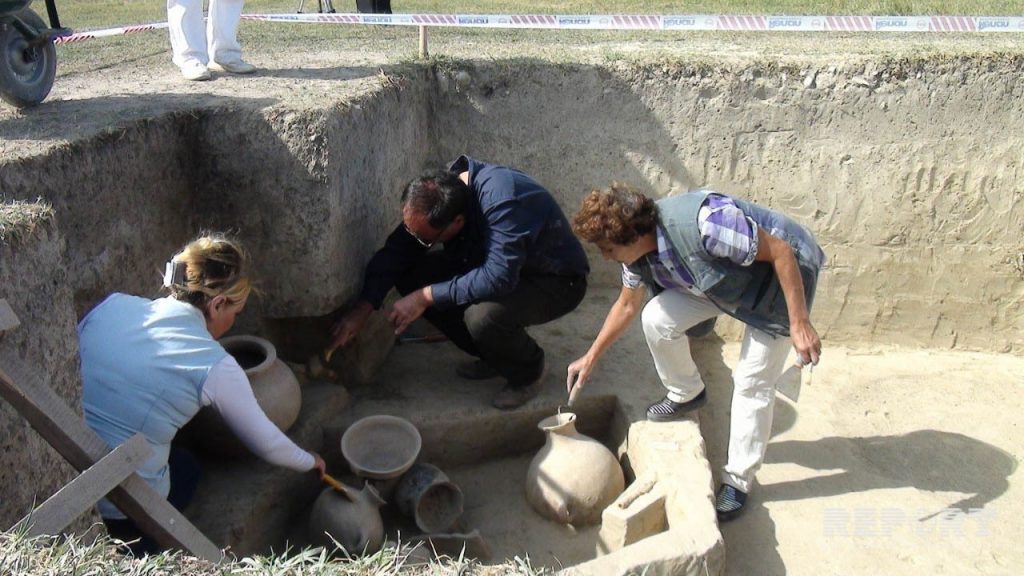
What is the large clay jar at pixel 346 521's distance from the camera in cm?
329

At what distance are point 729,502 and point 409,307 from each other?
5.54 feet

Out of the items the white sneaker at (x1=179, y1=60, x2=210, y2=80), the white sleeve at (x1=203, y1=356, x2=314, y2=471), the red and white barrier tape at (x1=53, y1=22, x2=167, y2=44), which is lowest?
the white sleeve at (x1=203, y1=356, x2=314, y2=471)

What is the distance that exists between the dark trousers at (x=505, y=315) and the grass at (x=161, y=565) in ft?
7.52

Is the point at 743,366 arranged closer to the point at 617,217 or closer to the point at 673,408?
the point at 673,408

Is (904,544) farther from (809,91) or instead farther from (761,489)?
(809,91)

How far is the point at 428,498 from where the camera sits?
3.73 metres

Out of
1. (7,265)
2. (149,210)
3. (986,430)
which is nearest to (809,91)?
(986,430)

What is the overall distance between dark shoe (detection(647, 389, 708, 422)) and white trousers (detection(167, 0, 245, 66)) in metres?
3.13

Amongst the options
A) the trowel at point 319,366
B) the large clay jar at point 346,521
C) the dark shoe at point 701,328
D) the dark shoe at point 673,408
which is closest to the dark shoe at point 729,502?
the dark shoe at point 673,408

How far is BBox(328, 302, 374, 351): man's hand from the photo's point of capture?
395cm

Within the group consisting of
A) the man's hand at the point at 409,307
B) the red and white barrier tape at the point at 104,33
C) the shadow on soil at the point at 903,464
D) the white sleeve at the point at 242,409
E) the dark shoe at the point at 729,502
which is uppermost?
the red and white barrier tape at the point at 104,33

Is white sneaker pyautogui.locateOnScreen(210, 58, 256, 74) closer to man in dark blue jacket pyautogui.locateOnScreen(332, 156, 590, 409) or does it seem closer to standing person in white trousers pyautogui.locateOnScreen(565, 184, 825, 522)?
man in dark blue jacket pyautogui.locateOnScreen(332, 156, 590, 409)

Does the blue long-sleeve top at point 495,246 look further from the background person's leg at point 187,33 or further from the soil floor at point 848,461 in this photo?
the background person's leg at point 187,33

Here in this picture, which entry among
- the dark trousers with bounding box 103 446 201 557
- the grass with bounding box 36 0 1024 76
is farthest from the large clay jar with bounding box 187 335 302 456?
the grass with bounding box 36 0 1024 76
